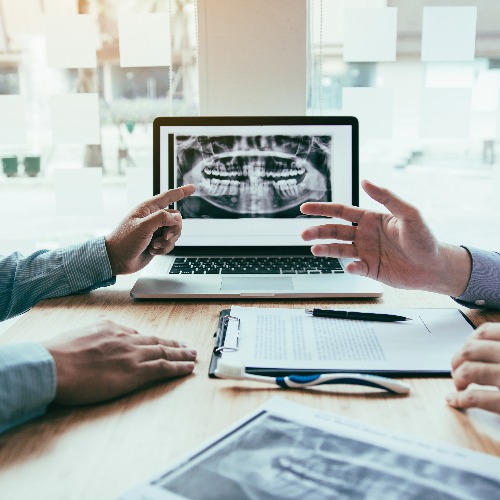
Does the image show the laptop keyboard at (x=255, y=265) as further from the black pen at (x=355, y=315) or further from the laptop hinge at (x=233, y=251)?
the black pen at (x=355, y=315)

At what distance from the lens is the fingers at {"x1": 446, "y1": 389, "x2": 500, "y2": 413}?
0.72 metres

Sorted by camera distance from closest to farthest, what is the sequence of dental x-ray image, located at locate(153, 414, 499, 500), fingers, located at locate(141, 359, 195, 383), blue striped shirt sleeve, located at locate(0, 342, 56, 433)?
dental x-ray image, located at locate(153, 414, 499, 500) < blue striped shirt sleeve, located at locate(0, 342, 56, 433) < fingers, located at locate(141, 359, 195, 383)

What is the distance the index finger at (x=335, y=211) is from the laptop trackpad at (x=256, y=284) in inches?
6.4

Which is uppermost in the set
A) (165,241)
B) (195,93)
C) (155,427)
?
(195,93)

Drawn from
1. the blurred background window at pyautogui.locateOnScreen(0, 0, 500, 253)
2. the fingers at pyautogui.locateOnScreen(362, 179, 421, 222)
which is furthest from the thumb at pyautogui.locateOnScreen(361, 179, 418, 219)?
the blurred background window at pyautogui.locateOnScreen(0, 0, 500, 253)

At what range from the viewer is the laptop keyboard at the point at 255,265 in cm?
130

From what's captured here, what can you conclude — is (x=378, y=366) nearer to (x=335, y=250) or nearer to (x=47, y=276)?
(x=335, y=250)

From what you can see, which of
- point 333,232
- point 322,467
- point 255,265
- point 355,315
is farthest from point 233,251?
point 322,467

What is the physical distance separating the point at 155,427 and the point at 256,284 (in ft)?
1.78

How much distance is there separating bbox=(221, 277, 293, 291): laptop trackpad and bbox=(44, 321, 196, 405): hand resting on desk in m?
0.33

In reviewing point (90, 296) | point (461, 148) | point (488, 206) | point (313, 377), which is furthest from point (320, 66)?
point (313, 377)

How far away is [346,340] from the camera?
3.07 feet

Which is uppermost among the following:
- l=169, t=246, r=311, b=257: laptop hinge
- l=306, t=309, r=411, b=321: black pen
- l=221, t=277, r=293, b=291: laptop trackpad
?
l=169, t=246, r=311, b=257: laptop hinge

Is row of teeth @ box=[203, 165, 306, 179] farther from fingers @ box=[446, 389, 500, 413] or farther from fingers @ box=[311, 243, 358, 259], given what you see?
fingers @ box=[446, 389, 500, 413]
